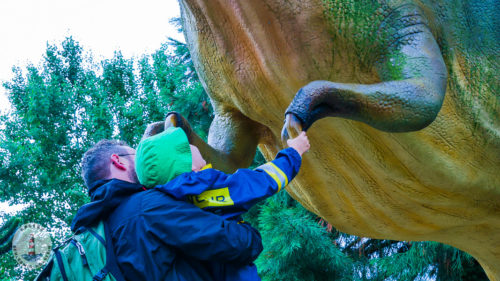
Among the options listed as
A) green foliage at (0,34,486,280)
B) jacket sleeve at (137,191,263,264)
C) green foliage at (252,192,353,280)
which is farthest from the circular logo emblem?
jacket sleeve at (137,191,263,264)

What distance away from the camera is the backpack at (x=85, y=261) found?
58.6 inches

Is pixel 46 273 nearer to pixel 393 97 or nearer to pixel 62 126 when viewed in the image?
pixel 393 97

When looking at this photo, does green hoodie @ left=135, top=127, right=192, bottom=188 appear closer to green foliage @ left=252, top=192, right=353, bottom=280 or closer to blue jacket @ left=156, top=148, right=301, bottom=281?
blue jacket @ left=156, top=148, right=301, bottom=281

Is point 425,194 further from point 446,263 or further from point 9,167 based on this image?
point 9,167

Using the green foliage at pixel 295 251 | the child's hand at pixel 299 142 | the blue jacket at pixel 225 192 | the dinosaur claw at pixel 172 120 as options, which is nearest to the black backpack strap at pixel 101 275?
the blue jacket at pixel 225 192

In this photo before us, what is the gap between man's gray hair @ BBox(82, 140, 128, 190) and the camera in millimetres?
1834

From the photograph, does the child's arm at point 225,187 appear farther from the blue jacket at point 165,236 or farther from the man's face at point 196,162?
the man's face at point 196,162

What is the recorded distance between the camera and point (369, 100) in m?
1.85

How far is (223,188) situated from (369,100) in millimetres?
563

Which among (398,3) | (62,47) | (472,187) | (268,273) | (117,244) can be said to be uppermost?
(62,47)

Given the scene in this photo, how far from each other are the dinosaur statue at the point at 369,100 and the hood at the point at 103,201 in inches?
20.5

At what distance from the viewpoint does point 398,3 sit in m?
2.05

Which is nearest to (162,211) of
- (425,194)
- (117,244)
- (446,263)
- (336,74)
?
(117,244)

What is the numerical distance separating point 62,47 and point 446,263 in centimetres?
1201
